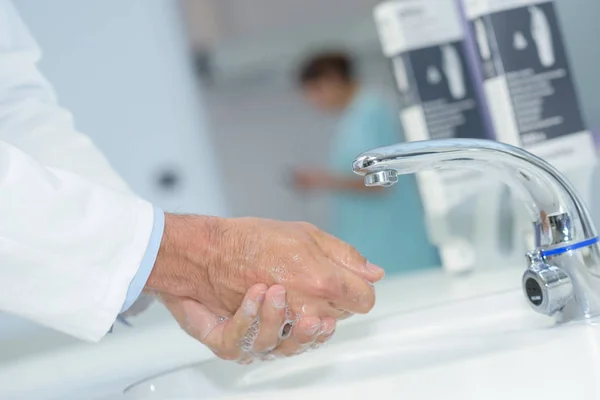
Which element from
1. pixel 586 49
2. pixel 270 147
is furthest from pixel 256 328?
pixel 270 147

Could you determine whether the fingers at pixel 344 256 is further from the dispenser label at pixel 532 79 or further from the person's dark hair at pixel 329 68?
the person's dark hair at pixel 329 68

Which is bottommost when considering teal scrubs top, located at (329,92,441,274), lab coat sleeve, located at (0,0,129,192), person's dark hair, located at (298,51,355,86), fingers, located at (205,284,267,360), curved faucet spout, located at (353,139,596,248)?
teal scrubs top, located at (329,92,441,274)

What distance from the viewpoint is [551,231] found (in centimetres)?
52

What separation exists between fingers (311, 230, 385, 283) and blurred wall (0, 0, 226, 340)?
0.84m

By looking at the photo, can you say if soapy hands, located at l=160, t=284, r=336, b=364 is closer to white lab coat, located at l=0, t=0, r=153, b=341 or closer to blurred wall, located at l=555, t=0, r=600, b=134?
white lab coat, located at l=0, t=0, r=153, b=341

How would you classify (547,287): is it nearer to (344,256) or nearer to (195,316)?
(344,256)

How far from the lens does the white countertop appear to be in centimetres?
62

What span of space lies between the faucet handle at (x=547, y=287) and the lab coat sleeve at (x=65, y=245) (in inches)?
9.9

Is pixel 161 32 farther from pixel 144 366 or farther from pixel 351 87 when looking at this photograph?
pixel 144 366

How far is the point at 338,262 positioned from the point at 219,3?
1637 millimetres

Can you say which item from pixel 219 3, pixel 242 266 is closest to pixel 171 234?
pixel 242 266

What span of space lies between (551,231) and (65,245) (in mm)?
312

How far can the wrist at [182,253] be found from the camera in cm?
50

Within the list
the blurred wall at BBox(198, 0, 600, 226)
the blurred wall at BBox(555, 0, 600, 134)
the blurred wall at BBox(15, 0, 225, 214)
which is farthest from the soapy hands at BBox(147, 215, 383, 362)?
the blurred wall at BBox(198, 0, 600, 226)
